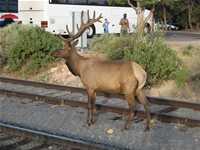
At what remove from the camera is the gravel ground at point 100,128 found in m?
7.17

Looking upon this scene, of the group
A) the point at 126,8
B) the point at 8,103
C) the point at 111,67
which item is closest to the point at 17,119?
the point at 8,103

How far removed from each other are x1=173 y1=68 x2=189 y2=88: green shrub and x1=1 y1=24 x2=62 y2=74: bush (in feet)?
19.7

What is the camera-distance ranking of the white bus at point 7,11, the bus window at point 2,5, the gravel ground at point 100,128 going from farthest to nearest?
1. the white bus at point 7,11
2. the bus window at point 2,5
3. the gravel ground at point 100,128

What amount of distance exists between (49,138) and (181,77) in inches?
265

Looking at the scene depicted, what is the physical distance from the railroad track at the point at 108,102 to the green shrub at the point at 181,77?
7.33ft

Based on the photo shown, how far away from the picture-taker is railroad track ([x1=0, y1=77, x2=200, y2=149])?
28.3 feet

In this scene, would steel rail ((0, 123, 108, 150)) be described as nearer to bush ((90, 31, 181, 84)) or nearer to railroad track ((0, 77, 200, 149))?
railroad track ((0, 77, 200, 149))

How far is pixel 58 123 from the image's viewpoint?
8.58 m

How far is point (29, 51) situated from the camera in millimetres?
16359

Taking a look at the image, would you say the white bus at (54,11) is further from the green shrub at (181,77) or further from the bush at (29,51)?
the green shrub at (181,77)

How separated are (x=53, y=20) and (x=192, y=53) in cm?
1239

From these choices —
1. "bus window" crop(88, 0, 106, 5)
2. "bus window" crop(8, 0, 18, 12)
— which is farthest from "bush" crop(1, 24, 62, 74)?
"bus window" crop(8, 0, 18, 12)

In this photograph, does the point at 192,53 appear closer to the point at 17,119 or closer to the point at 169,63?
the point at 169,63

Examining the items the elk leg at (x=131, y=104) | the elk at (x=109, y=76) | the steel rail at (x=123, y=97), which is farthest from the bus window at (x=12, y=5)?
the elk leg at (x=131, y=104)
